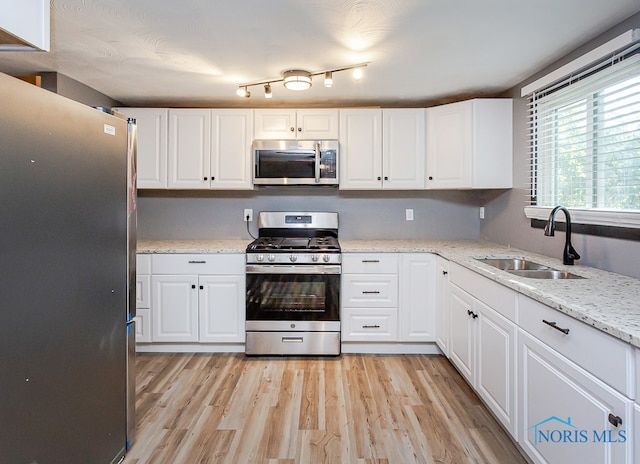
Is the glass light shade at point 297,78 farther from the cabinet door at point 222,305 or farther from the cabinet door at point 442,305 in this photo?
the cabinet door at point 442,305

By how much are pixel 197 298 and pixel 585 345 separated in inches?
102

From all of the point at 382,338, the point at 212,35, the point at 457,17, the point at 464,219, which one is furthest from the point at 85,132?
the point at 464,219

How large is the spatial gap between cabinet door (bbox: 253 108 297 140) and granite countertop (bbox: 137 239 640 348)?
0.97 metres

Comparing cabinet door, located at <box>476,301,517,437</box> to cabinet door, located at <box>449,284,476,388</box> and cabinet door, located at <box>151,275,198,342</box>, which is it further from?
cabinet door, located at <box>151,275,198,342</box>

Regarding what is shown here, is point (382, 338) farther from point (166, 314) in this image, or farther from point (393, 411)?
point (166, 314)

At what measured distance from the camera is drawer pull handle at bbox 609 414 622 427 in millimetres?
1143

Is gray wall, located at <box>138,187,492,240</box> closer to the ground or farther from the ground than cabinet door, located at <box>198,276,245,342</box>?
farther from the ground

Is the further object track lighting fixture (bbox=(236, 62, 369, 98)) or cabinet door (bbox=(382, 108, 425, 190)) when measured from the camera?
cabinet door (bbox=(382, 108, 425, 190))

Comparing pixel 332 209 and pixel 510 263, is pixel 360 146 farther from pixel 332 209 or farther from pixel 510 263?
pixel 510 263

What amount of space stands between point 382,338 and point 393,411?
885mm

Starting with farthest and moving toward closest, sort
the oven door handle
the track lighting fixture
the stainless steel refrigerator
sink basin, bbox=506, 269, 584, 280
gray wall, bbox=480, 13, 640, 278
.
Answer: the oven door handle
the track lighting fixture
sink basin, bbox=506, 269, 584, 280
gray wall, bbox=480, 13, 640, 278
the stainless steel refrigerator

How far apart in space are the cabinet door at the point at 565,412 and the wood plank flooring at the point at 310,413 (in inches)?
13.1

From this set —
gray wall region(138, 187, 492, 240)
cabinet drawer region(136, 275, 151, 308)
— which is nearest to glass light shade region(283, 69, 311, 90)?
gray wall region(138, 187, 492, 240)

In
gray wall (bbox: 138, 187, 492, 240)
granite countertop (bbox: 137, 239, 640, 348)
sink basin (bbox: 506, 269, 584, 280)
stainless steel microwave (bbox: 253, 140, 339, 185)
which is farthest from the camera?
gray wall (bbox: 138, 187, 492, 240)
